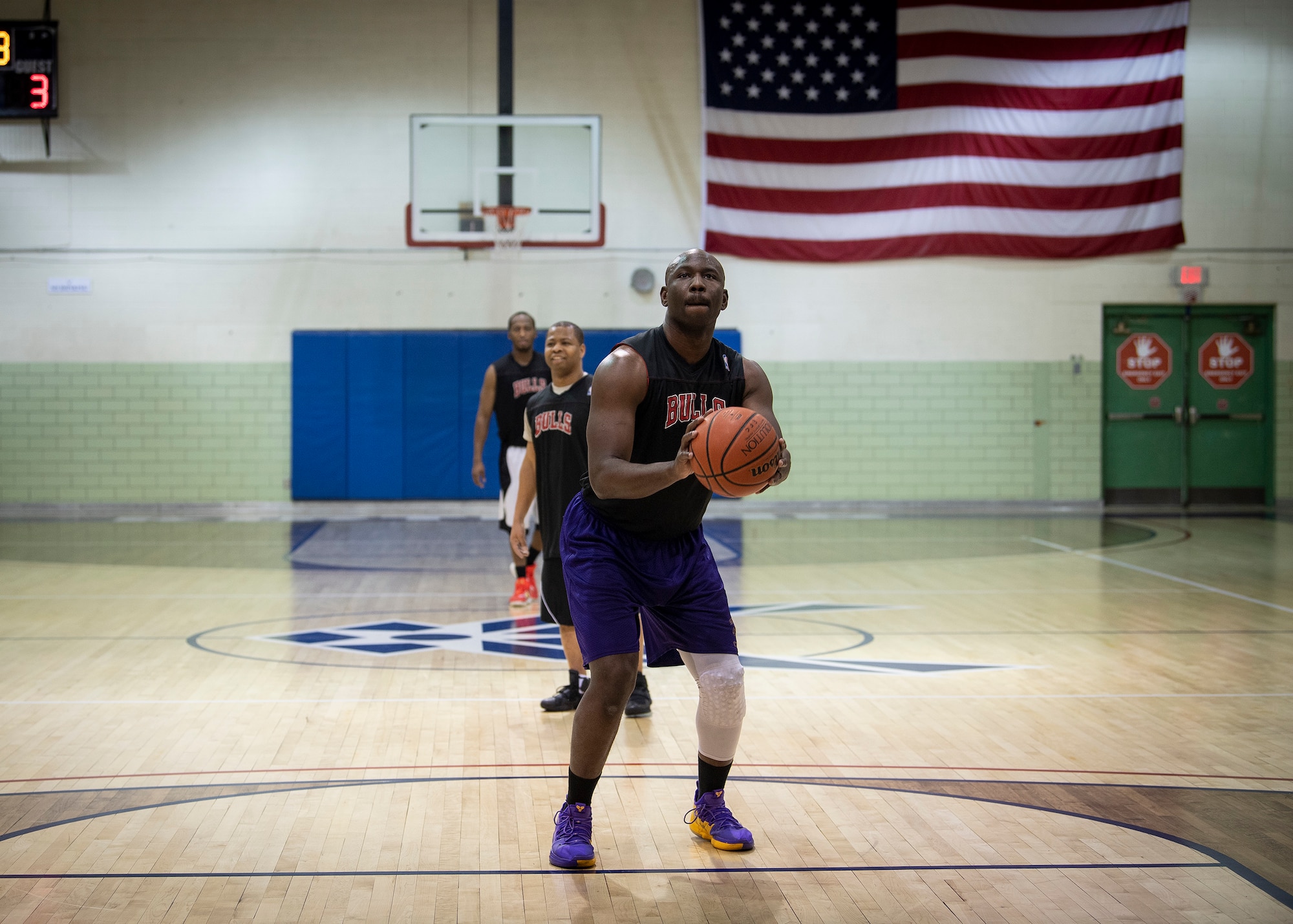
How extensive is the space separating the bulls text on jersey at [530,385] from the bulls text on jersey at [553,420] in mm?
2562

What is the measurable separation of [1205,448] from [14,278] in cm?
1524

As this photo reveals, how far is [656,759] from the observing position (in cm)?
429

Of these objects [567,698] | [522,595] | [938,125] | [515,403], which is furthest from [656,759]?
[938,125]

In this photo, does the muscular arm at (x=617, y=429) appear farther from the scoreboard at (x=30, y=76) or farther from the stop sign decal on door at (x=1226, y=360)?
the stop sign decal on door at (x=1226, y=360)

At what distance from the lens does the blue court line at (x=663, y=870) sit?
3.09m

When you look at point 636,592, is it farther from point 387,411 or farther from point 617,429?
point 387,411

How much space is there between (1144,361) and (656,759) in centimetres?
1269

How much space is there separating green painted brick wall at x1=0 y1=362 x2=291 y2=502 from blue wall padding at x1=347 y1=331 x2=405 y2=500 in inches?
32.1

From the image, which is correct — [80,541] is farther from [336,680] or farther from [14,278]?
[336,680]

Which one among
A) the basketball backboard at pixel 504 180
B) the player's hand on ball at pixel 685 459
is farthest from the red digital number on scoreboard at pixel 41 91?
the player's hand on ball at pixel 685 459

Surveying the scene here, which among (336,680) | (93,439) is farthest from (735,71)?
(336,680)

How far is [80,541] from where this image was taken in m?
11.2

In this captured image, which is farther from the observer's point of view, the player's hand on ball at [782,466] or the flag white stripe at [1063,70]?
the flag white stripe at [1063,70]

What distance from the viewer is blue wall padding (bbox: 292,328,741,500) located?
1407cm
